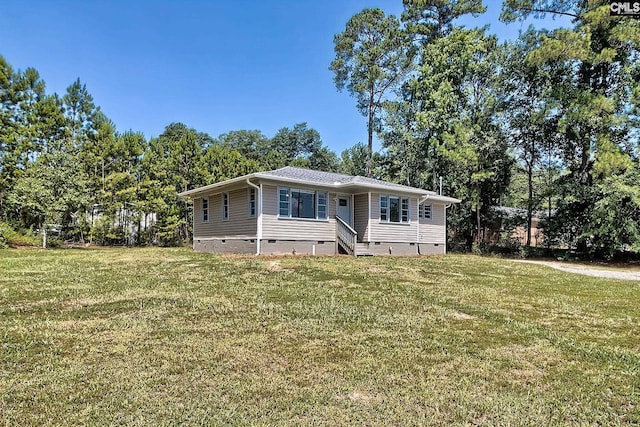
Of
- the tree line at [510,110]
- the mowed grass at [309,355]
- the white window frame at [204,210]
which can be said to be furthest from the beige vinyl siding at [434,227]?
the mowed grass at [309,355]

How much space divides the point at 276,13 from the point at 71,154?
41.1ft

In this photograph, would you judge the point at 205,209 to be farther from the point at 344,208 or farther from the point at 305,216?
the point at 344,208

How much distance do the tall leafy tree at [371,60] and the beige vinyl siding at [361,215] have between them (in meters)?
12.6

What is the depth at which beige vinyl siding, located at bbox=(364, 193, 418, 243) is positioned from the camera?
16906mm

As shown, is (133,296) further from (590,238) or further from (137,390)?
(590,238)

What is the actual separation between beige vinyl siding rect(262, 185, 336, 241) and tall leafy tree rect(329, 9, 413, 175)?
1396cm

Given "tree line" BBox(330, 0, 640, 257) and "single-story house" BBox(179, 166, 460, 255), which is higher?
"tree line" BBox(330, 0, 640, 257)

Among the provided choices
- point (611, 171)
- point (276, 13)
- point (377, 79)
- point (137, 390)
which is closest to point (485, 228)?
point (611, 171)

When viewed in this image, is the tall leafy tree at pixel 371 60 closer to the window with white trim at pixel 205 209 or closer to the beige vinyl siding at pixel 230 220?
the window with white trim at pixel 205 209

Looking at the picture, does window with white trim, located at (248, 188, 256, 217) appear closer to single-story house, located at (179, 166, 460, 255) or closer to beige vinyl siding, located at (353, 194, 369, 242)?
single-story house, located at (179, 166, 460, 255)

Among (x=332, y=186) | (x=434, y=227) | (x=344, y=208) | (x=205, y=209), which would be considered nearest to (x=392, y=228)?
(x=344, y=208)

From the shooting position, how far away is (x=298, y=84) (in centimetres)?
2753

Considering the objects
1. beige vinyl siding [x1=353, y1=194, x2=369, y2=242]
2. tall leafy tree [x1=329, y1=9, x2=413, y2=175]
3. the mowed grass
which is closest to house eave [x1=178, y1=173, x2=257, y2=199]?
beige vinyl siding [x1=353, y1=194, x2=369, y2=242]

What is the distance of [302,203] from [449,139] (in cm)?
1229
